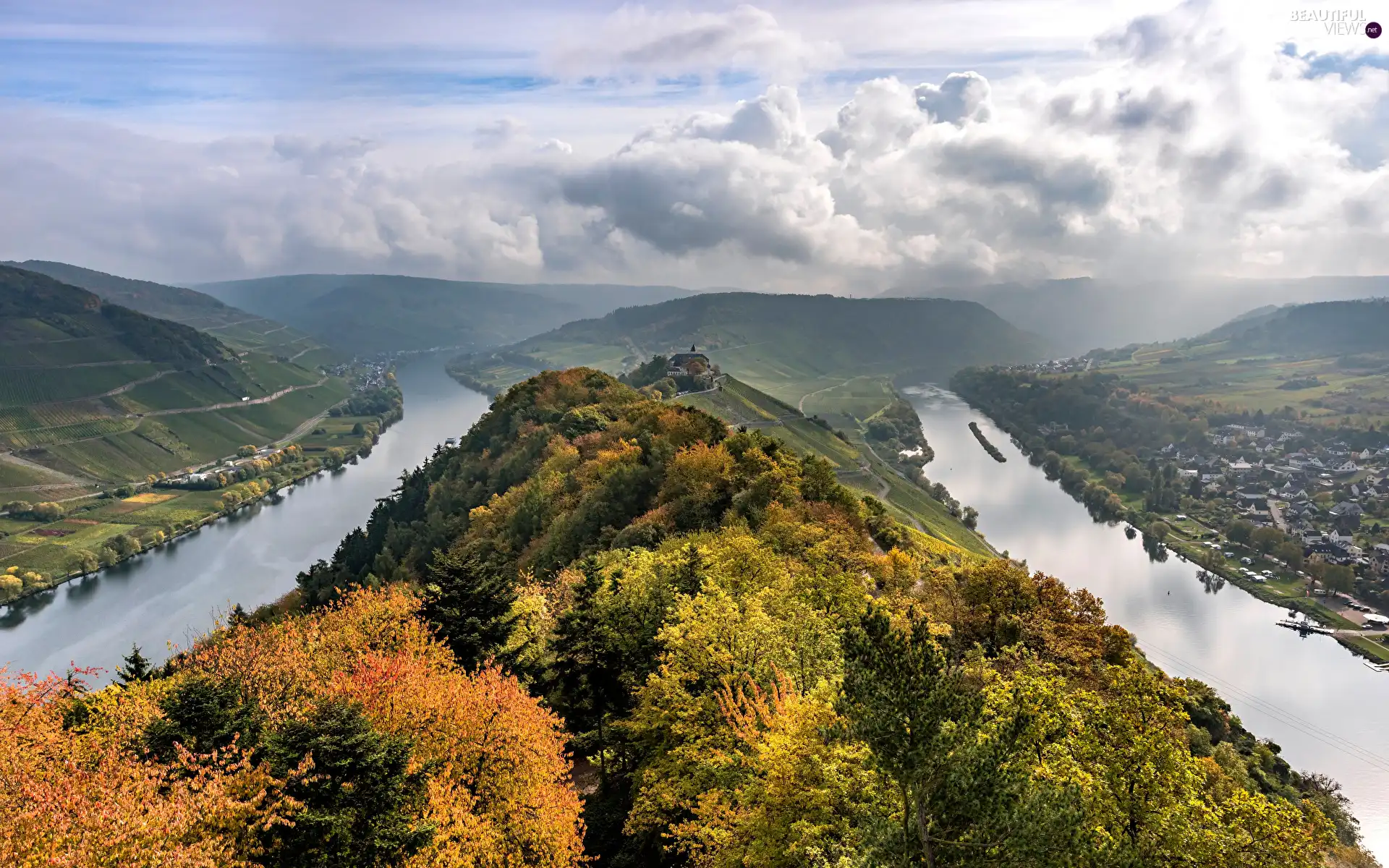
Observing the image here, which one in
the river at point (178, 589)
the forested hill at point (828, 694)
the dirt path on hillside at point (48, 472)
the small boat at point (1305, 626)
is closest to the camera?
the forested hill at point (828, 694)

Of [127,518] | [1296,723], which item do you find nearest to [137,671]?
[1296,723]

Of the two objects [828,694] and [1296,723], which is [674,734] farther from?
[1296,723]

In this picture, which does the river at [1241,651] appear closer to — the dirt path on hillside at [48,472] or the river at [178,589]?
the river at [178,589]

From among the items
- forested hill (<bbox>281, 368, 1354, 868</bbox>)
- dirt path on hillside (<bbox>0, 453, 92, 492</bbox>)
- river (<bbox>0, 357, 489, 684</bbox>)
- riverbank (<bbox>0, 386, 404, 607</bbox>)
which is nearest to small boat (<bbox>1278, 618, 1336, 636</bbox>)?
forested hill (<bbox>281, 368, 1354, 868</bbox>)

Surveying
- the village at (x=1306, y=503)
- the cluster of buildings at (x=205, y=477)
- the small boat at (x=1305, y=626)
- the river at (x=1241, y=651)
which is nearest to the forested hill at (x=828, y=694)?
the river at (x=1241, y=651)

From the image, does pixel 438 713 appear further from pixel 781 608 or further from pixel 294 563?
pixel 294 563

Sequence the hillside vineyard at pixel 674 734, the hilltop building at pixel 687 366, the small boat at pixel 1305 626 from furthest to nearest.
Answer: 1. the hilltop building at pixel 687 366
2. the small boat at pixel 1305 626
3. the hillside vineyard at pixel 674 734

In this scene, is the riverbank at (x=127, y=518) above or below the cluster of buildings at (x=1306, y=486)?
below

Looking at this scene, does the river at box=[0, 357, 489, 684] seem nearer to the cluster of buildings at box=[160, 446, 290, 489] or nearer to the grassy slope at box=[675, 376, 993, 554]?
the cluster of buildings at box=[160, 446, 290, 489]
